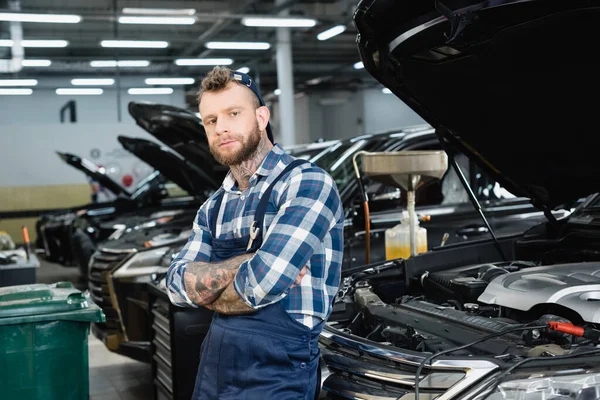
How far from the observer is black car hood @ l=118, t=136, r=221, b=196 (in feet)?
20.2

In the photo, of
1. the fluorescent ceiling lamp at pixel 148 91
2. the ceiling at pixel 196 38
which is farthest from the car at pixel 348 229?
the fluorescent ceiling lamp at pixel 148 91

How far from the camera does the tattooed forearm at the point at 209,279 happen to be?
6.46 ft

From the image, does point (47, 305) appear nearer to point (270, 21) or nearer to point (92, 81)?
point (270, 21)

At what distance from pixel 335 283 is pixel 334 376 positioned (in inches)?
11.5

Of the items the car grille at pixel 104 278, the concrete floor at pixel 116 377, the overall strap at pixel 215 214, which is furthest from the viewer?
the car grille at pixel 104 278

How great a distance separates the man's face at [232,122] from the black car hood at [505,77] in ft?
1.74

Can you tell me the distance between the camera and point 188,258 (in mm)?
2201

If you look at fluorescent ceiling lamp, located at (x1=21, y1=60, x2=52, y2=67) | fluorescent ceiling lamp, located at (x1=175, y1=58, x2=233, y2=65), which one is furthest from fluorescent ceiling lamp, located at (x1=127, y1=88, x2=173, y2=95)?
fluorescent ceiling lamp, located at (x1=21, y1=60, x2=52, y2=67)

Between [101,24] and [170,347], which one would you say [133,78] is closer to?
[101,24]

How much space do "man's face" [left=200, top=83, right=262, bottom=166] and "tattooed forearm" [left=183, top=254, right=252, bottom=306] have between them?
0.96 ft

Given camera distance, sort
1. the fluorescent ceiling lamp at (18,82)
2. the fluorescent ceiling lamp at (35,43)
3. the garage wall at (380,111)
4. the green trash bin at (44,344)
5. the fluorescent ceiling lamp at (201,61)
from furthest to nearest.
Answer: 1. the garage wall at (380,111)
2. the fluorescent ceiling lamp at (201,61)
3. the fluorescent ceiling lamp at (18,82)
4. the fluorescent ceiling lamp at (35,43)
5. the green trash bin at (44,344)

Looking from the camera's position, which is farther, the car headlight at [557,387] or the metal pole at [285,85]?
the metal pole at [285,85]

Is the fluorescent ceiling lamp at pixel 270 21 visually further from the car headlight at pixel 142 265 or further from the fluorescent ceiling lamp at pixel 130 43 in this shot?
the car headlight at pixel 142 265

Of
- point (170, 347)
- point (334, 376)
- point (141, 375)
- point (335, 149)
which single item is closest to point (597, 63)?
point (334, 376)
